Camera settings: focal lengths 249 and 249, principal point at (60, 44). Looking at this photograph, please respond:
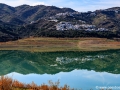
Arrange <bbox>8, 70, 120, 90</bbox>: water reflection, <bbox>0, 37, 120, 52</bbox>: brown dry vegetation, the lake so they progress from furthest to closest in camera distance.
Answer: <bbox>0, 37, 120, 52</bbox>: brown dry vegetation
the lake
<bbox>8, 70, 120, 90</bbox>: water reflection

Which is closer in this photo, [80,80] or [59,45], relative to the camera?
[80,80]

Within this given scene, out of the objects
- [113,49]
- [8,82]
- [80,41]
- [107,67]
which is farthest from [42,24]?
[8,82]

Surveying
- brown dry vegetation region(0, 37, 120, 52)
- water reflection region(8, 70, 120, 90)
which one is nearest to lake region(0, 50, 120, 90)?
water reflection region(8, 70, 120, 90)

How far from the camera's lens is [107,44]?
3450 inches

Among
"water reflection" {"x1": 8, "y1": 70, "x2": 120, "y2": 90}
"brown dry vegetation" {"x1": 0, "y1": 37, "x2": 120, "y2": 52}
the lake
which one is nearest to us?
"water reflection" {"x1": 8, "y1": 70, "x2": 120, "y2": 90}

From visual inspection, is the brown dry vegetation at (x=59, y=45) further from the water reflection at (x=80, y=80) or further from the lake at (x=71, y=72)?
the water reflection at (x=80, y=80)

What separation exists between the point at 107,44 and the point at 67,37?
20.3m

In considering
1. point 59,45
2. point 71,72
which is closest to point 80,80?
point 71,72

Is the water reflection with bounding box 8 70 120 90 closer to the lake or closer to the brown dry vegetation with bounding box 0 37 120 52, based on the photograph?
the lake

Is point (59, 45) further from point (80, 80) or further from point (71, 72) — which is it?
point (80, 80)

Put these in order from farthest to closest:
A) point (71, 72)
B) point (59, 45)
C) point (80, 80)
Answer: point (59, 45)
point (71, 72)
point (80, 80)

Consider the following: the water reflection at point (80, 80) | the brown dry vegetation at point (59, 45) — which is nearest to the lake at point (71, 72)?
the water reflection at point (80, 80)

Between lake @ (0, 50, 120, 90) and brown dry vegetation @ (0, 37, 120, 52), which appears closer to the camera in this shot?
lake @ (0, 50, 120, 90)

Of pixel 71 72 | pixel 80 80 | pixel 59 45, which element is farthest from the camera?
pixel 59 45
